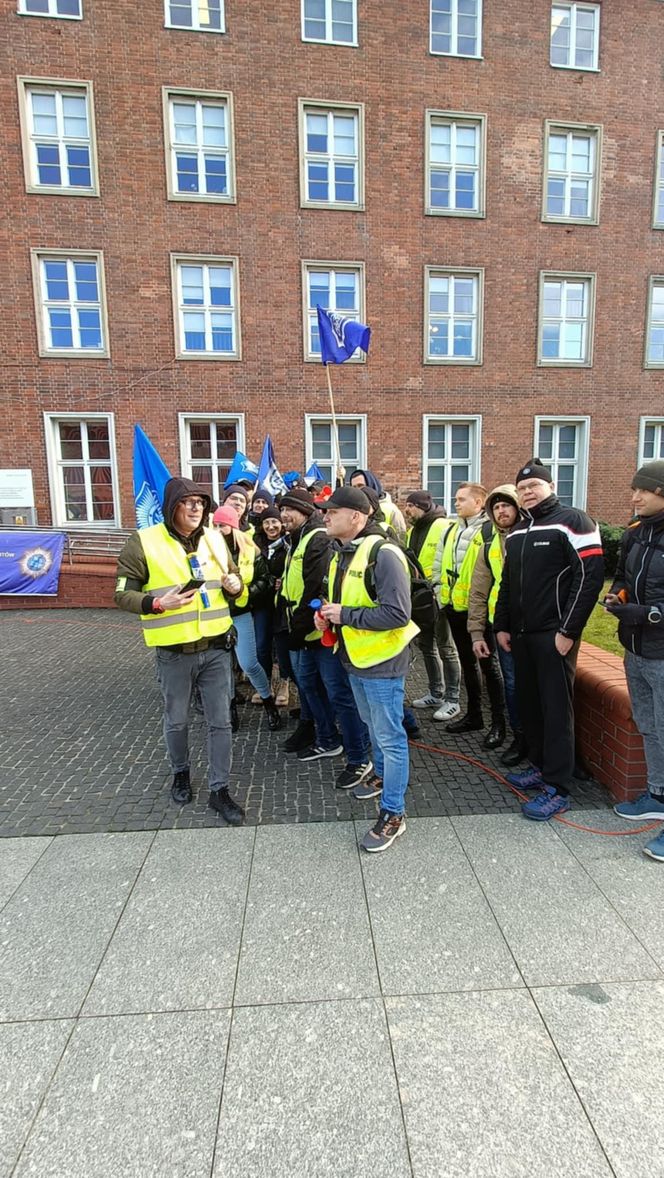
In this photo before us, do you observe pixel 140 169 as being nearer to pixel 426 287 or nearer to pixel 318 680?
pixel 426 287

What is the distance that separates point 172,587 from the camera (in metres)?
3.53

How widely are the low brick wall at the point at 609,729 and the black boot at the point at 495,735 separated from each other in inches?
22.3

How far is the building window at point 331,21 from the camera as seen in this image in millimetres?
13562

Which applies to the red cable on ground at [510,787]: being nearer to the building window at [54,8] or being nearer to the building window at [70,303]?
the building window at [70,303]

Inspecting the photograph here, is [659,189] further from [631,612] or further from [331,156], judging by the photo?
[631,612]

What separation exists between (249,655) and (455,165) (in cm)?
1469

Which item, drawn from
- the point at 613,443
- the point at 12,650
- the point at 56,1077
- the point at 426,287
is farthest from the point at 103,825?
the point at 613,443

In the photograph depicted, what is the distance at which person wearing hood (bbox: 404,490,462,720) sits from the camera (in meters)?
5.39

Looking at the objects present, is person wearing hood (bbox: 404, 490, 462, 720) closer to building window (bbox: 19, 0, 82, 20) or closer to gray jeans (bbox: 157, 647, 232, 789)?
gray jeans (bbox: 157, 647, 232, 789)

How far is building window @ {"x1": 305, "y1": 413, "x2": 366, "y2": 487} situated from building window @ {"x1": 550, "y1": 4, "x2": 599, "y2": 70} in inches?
389

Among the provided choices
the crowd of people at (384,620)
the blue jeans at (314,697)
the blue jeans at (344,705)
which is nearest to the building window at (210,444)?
the crowd of people at (384,620)

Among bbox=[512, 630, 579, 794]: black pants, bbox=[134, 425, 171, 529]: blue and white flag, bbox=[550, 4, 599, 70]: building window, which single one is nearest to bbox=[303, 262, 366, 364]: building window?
bbox=[550, 4, 599, 70]: building window

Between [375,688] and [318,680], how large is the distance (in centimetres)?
125

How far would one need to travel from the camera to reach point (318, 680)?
179 inches
